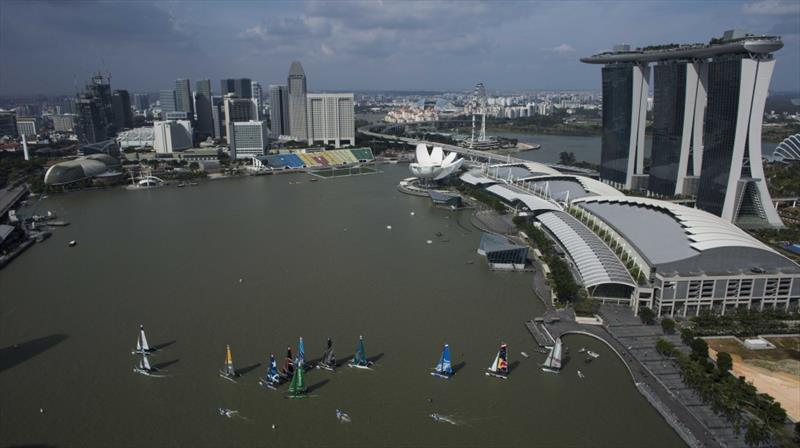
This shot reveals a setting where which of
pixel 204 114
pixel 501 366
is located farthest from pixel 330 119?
pixel 501 366

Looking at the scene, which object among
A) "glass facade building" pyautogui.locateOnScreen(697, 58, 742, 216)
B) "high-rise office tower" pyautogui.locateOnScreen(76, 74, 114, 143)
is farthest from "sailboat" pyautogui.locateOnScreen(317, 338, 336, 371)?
"high-rise office tower" pyautogui.locateOnScreen(76, 74, 114, 143)

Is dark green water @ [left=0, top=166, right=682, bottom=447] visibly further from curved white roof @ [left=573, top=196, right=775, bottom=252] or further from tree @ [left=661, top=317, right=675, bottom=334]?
curved white roof @ [left=573, top=196, right=775, bottom=252]

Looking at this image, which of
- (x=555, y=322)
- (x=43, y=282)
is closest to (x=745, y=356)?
(x=555, y=322)

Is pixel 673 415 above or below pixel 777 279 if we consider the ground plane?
below

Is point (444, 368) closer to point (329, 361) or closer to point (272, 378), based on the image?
point (329, 361)

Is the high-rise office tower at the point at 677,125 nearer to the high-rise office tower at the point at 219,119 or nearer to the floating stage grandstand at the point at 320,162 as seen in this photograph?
the floating stage grandstand at the point at 320,162

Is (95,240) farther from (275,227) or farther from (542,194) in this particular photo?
(542,194)
